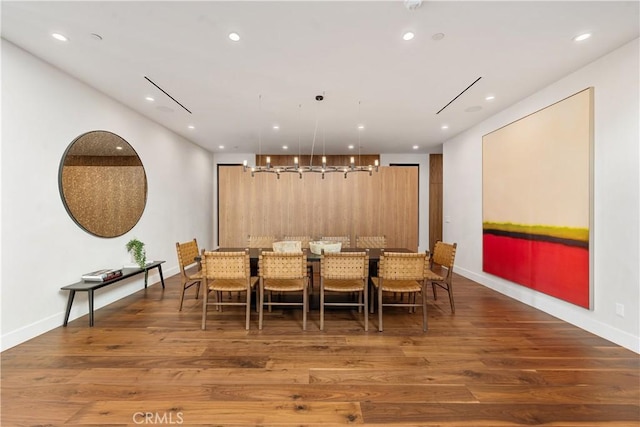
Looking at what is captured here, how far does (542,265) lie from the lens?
11.4 ft

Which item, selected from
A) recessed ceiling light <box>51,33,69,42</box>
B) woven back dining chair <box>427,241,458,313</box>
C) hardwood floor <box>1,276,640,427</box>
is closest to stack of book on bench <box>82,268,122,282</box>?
hardwood floor <box>1,276,640,427</box>

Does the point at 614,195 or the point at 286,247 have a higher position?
the point at 614,195

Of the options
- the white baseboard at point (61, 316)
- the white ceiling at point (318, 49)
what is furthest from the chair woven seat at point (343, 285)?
the white baseboard at point (61, 316)

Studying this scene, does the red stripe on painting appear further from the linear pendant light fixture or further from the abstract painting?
the linear pendant light fixture

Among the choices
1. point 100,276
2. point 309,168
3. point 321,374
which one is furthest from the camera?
point 309,168

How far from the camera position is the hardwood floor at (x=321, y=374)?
1.70 m

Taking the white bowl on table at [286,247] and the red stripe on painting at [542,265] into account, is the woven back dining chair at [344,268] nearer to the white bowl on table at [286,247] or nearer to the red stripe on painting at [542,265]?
the white bowl on table at [286,247]

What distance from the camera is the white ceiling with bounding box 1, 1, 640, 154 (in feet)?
6.89

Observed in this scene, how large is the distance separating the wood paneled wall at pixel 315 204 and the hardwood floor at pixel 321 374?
2.82 metres

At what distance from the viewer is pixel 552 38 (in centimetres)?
241

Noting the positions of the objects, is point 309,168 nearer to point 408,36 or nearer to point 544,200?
point 408,36

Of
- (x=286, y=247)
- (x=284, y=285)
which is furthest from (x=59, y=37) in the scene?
(x=284, y=285)

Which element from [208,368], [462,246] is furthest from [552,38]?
[208,368]

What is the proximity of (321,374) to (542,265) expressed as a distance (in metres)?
3.31
